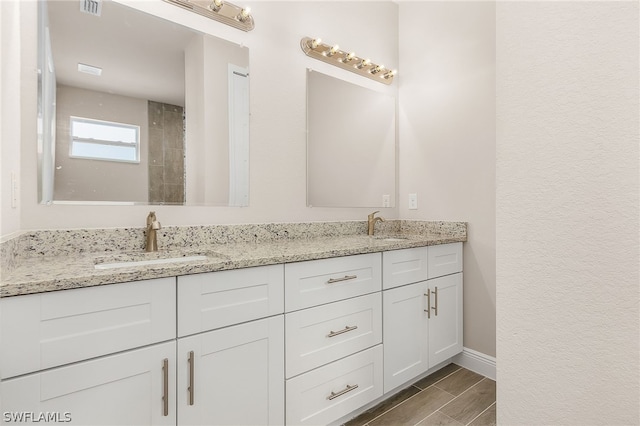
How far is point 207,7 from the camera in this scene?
1724mm

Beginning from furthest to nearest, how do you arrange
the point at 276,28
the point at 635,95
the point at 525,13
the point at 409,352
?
the point at 276,28 < the point at 409,352 < the point at 525,13 < the point at 635,95

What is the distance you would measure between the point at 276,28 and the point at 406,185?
4.86ft

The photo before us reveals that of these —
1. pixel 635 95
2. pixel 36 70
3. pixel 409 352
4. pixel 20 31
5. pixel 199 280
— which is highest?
pixel 20 31

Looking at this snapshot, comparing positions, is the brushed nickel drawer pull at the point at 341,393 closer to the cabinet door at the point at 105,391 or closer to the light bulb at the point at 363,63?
the cabinet door at the point at 105,391

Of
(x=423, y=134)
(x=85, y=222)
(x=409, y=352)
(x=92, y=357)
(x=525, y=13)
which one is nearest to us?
(x=525, y=13)

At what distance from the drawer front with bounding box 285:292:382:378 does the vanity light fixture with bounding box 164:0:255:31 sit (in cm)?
160

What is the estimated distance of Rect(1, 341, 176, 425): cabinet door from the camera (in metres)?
0.85

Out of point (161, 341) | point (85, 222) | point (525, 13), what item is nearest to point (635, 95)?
point (525, 13)

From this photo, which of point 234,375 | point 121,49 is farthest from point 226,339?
point 121,49

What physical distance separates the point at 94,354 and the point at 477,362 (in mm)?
2188

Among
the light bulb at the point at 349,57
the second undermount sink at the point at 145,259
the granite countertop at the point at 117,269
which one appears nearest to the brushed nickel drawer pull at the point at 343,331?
the granite countertop at the point at 117,269

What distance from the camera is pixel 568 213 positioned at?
0.69m

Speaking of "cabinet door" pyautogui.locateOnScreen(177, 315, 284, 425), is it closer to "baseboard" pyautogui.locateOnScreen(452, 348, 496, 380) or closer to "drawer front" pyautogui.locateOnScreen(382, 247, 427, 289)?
"drawer front" pyautogui.locateOnScreen(382, 247, 427, 289)

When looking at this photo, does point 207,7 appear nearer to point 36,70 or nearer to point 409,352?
point 36,70
